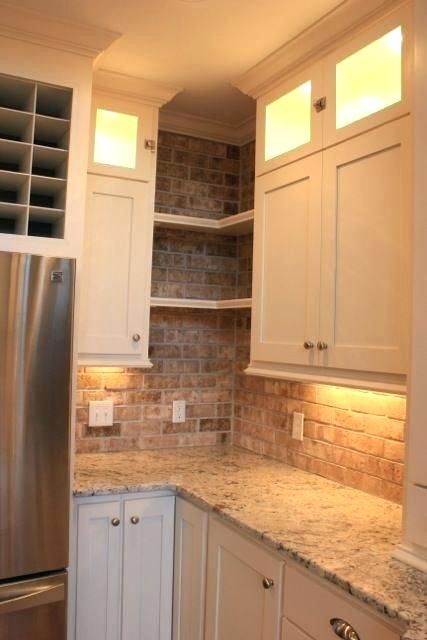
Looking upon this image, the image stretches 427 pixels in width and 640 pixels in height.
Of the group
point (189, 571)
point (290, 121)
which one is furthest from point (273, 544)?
point (290, 121)

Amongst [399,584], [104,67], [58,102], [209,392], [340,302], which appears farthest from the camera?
[209,392]

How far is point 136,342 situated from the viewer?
244cm

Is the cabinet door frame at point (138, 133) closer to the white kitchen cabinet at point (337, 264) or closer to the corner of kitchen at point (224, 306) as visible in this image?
the corner of kitchen at point (224, 306)

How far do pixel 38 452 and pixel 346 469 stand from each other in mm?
1158

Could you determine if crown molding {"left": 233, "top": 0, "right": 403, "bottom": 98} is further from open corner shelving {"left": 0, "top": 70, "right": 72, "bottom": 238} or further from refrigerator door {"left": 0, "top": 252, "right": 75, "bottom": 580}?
refrigerator door {"left": 0, "top": 252, "right": 75, "bottom": 580}

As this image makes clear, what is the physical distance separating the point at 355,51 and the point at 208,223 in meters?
1.04

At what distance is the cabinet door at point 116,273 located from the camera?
237cm

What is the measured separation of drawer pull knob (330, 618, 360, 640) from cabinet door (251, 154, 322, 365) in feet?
2.74

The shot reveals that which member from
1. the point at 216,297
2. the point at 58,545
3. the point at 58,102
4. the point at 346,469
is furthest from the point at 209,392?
the point at 58,102

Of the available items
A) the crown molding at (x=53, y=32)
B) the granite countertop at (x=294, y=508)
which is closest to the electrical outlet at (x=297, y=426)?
the granite countertop at (x=294, y=508)

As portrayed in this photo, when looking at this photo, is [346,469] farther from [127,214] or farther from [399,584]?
[127,214]

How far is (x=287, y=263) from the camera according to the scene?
2.15 metres

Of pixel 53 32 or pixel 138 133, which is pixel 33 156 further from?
pixel 138 133

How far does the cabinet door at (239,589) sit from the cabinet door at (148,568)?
0.91 feet
